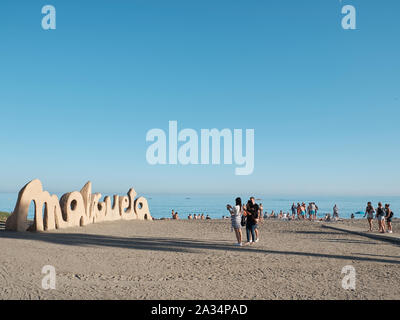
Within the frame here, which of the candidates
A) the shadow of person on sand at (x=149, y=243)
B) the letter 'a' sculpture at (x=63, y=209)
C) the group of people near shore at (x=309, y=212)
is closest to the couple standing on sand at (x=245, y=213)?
the shadow of person on sand at (x=149, y=243)

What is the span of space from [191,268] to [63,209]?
1113cm

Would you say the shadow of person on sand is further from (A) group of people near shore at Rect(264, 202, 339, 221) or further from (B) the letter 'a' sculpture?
(A) group of people near shore at Rect(264, 202, 339, 221)

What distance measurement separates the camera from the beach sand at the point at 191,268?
6559 millimetres

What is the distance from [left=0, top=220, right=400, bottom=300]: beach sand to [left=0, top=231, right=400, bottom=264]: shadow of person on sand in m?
0.04

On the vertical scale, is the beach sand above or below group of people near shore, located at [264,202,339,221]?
above

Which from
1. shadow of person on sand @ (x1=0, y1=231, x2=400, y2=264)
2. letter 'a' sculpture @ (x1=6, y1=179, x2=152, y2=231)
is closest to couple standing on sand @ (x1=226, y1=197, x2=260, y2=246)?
shadow of person on sand @ (x1=0, y1=231, x2=400, y2=264)

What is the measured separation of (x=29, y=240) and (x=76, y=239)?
5.62ft

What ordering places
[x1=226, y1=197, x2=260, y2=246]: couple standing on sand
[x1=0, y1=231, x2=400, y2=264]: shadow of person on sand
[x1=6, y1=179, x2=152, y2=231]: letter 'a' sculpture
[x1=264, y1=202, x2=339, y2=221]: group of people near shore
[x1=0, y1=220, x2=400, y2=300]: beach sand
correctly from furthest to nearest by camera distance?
→ [x1=264, y1=202, x2=339, y2=221]: group of people near shore, [x1=6, y1=179, x2=152, y2=231]: letter 'a' sculpture, [x1=226, y1=197, x2=260, y2=246]: couple standing on sand, [x1=0, y1=231, x2=400, y2=264]: shadow of person on sand, [x1=0, y1=220, x2=400, y2=300]: beach sand

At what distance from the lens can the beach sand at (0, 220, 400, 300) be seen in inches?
258

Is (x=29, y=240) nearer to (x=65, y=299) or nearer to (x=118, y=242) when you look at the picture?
(x=118, y=242)

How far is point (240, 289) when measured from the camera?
6.82 m

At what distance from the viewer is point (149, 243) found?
1341 centimetres

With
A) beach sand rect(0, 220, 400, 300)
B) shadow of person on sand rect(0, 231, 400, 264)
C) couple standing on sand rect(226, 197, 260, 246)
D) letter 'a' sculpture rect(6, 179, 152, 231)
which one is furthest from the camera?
letter 'a' sculpture rect(6, 179, 152, 231)
